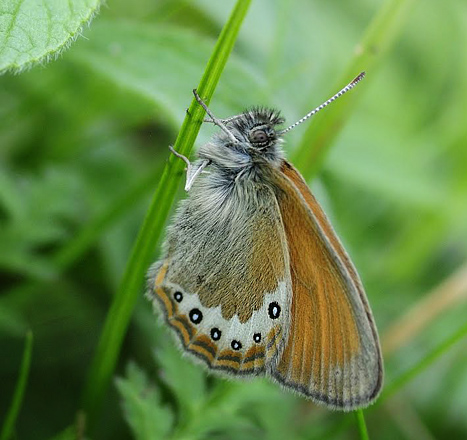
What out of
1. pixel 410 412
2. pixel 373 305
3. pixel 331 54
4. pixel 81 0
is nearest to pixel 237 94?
pixel 81 0

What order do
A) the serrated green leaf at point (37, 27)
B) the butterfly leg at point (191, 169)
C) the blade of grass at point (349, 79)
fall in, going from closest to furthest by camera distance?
the serrated green leaf at point (37, 27)
the butterfly leg at point (191, 169)
the blade of grass at point (349, 79)

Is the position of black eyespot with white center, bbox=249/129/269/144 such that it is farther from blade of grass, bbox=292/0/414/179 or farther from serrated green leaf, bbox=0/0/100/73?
serrated green leaf, bbox=0/0/100/73

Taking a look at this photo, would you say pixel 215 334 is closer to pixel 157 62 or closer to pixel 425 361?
pixel 425 361

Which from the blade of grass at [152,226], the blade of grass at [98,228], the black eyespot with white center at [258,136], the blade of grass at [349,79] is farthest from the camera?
the blade of grass at [98,228]

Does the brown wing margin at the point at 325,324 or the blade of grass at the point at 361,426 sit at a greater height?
the brown wing margin at the point at 325,324

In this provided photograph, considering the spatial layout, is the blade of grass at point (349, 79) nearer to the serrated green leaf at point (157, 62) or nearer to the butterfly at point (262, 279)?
the butterfly at point (262, 279)

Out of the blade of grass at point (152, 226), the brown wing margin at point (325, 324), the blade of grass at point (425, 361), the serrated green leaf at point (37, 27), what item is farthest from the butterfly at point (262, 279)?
the serrated green leaf at point (37, 27)

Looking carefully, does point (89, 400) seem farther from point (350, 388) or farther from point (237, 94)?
point (237, 94)

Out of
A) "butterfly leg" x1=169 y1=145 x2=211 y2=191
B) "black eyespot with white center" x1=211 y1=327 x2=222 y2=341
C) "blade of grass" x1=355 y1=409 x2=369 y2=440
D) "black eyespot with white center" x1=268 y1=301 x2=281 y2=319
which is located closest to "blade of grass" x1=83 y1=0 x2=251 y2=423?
"butterfly leg" x1=169 y1=145 x2=211 y2=191

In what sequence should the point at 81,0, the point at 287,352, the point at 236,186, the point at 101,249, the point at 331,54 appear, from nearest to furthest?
the point at 81,0, the point at 287,352, the point at 236,186, the point at 101,249, the point at 331,54
